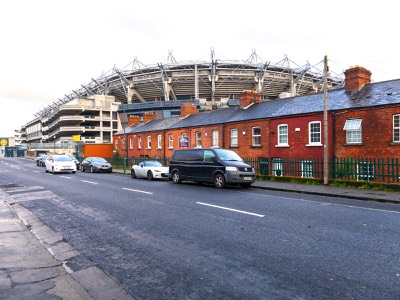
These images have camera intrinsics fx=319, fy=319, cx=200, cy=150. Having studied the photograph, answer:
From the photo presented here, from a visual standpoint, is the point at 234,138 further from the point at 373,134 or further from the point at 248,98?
the point at 373,134

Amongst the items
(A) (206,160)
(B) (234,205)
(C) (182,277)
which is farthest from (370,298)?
(A) (206,160)

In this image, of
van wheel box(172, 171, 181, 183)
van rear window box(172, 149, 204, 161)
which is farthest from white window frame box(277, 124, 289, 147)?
van wheel box(172, 171, 181, 183)

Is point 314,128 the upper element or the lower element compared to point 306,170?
upper

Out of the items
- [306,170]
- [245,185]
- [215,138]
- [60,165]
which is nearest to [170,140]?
[215,138]

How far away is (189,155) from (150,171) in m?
5.15

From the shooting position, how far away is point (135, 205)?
10664 mm

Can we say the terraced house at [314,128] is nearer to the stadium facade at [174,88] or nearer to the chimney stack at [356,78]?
the chimney stack at [356,78]

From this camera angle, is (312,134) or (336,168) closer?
(336,168)

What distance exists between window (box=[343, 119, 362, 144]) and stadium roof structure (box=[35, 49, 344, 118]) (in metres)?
51.6

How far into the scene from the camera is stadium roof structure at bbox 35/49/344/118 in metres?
74.8

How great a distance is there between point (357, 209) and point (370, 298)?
22.5 feet

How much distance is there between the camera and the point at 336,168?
725 inches

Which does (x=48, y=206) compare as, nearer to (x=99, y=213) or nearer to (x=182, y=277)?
(x=99, y=213)

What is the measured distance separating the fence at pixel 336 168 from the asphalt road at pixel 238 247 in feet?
18.1
